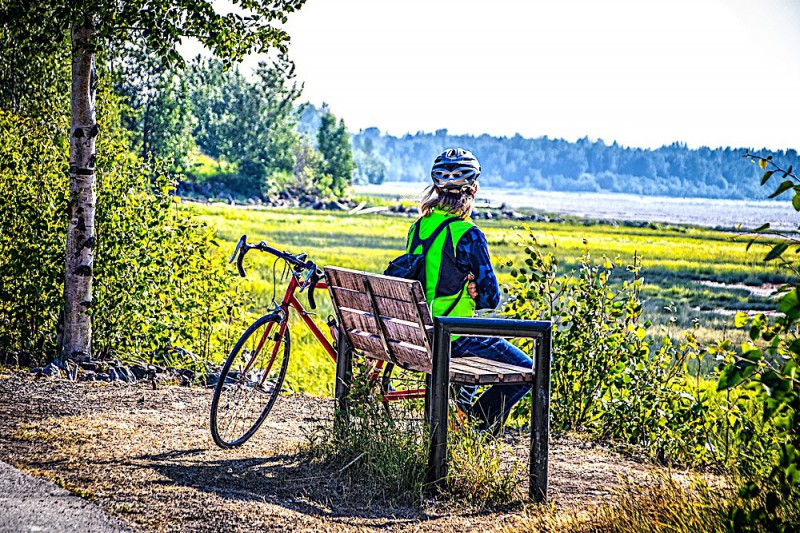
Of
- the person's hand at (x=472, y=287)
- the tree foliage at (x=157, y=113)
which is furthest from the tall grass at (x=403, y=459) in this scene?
the tree foliage at (x=157, y=113)

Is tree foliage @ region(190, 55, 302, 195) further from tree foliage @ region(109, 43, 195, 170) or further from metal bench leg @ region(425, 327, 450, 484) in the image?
metal bench leg @ region(425, 327, 450, 484)

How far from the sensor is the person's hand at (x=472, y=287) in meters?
6.73

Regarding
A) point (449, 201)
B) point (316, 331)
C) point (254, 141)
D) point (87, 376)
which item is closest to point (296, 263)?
point (316, 331)

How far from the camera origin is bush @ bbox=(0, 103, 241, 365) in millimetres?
10945

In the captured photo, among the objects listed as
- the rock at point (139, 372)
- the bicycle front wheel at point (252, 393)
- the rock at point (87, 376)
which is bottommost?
the rock at point (139, 372)

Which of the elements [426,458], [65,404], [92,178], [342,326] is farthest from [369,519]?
[92,178]

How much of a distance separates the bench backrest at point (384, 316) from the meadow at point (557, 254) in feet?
7.95

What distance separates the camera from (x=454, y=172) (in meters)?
6.88

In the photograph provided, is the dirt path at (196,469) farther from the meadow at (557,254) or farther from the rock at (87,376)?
the meadow at (557,254)

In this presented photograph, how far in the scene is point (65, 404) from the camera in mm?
8430

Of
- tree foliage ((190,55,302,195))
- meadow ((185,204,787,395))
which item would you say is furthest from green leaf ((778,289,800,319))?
tree foliage ((190,55,302,195))

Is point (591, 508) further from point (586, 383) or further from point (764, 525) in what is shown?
point (586, 383)

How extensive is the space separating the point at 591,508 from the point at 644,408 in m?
2.91

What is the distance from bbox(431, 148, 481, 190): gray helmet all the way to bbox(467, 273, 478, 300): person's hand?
1.94ft
